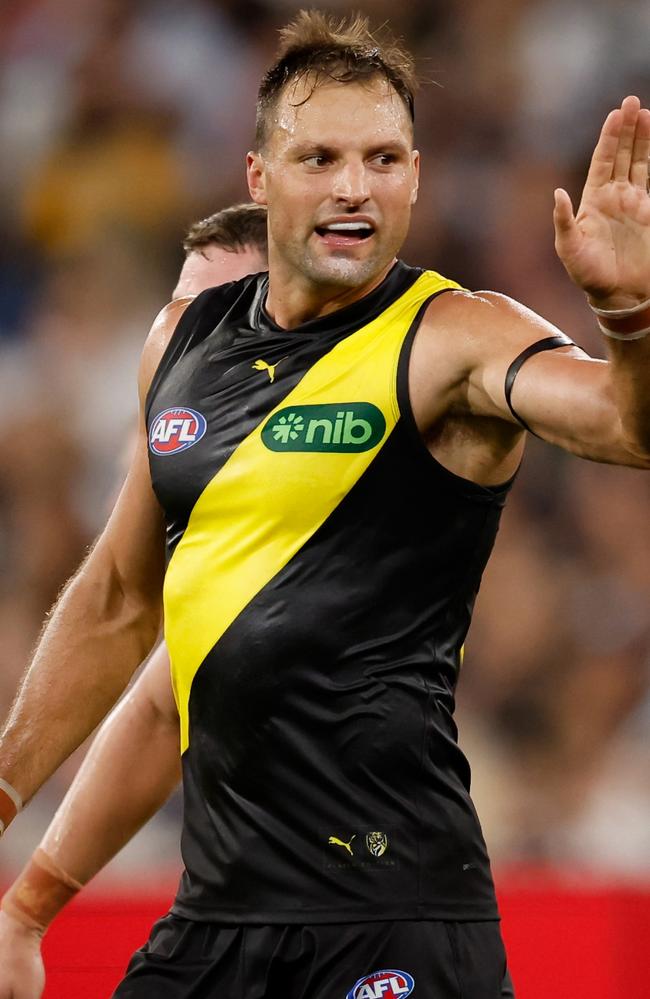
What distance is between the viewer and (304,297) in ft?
9.69

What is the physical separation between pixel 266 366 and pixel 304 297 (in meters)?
0.17

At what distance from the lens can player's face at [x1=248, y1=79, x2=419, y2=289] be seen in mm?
2801

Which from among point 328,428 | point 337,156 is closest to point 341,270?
point 337,156

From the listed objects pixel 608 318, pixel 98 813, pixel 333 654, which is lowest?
pixel 98 813

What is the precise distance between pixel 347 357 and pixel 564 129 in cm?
521

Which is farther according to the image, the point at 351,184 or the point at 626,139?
the point at 351,184

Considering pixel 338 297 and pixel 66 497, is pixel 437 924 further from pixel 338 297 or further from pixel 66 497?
pixel 66 497

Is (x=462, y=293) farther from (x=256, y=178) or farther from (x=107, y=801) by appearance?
(x=107, y=801)

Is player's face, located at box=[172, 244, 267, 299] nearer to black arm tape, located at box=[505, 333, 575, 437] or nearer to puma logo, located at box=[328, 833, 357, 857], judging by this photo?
black arm tape, located at box=[505, 333, 575, 437]

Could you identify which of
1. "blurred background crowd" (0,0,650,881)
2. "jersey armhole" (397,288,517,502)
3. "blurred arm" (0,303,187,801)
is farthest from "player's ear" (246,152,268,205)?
"blurred background crowd" (0,0,650,881)

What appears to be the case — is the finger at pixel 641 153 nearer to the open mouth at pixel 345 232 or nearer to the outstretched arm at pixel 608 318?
the outstretched arm at pixel 608 318

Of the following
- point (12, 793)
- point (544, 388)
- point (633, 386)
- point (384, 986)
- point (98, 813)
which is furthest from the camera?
point (98, 813)

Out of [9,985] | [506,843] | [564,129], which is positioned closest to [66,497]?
[506,843]

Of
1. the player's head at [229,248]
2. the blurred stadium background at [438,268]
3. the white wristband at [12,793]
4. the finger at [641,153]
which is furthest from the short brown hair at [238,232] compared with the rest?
the blurred stadium background at [438,268]
